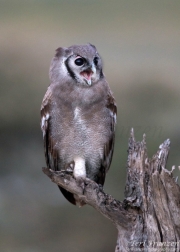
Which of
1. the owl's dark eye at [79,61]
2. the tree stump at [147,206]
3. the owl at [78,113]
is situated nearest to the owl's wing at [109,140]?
the owl at [78,113]

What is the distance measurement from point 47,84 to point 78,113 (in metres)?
0.77

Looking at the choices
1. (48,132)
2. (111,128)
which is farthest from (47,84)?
(111,128)

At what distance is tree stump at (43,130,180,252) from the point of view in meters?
1.76

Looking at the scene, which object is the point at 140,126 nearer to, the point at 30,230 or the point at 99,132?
the point at 99,132

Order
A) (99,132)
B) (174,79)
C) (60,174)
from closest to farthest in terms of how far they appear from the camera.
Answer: (60,174)
(99,132)
(174,79)

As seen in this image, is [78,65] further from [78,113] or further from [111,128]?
[111,128]

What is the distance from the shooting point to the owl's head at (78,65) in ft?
6.76

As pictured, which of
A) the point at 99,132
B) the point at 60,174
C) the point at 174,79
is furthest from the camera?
the point at 174,79

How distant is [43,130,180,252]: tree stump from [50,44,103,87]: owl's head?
44 cm

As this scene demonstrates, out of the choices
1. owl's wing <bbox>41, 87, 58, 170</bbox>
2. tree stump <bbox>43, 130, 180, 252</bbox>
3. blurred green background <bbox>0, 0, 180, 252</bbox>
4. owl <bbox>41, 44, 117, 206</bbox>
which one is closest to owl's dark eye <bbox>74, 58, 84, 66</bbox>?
owl <bbox>41, 44, 117, 206</bbox>

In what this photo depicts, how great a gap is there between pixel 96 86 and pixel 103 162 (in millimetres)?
486

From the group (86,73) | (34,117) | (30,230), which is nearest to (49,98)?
(86,73)

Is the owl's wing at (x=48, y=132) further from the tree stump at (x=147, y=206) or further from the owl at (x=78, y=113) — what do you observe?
the tree stump at (x=147, y=206)

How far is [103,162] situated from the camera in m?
2.40
